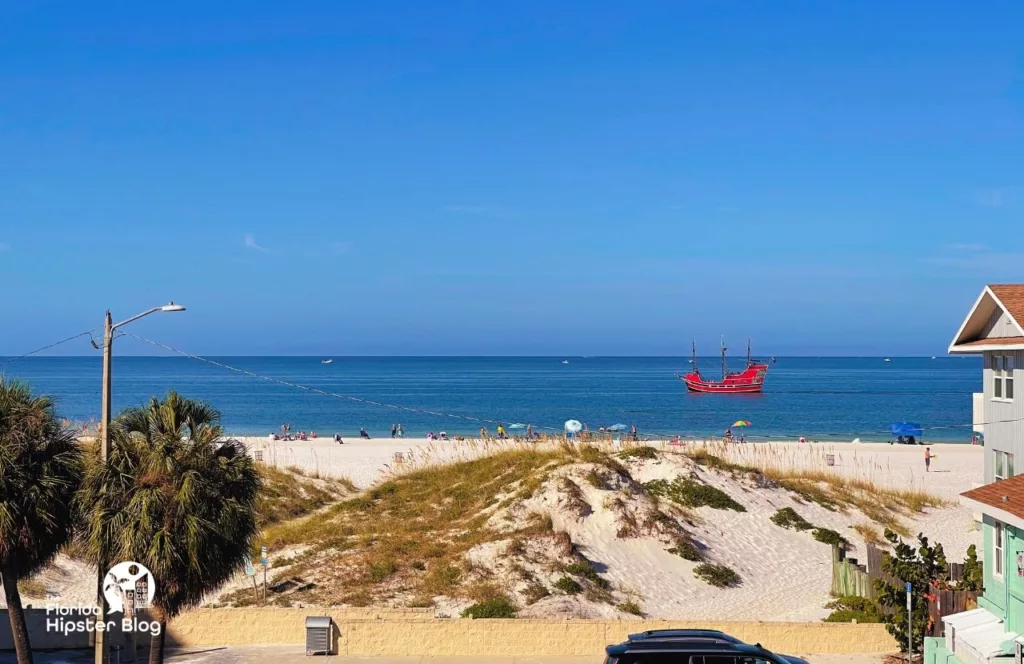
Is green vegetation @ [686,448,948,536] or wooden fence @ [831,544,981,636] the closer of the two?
wooden fence @ [831,544,981,636]

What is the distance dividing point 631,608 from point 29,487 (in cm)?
1592

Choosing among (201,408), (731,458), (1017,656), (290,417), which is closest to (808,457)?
(731,458)

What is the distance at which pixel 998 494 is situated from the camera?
1889cm

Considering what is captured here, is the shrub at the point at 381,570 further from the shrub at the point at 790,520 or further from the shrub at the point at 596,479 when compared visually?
the shrub at the point at 790,520

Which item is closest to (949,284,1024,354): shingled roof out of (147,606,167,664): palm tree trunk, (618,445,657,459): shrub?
(618,445,657,459): shrub

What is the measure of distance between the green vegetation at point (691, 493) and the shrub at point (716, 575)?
5136mm

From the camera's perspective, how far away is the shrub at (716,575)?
2975 centimetres

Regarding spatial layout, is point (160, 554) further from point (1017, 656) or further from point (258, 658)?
point (1017, 656)

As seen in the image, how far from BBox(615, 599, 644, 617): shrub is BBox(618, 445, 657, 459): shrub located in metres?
12.7

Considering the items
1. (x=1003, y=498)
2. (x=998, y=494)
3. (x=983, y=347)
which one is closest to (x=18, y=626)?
(x=1003, y=498)

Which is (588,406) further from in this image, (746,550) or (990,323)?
(990,323)

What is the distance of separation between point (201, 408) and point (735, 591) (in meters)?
18.1

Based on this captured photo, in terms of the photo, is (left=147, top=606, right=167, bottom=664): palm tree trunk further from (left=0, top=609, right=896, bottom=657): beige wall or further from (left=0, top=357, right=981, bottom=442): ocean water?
(left=0, top=357, right=981, bottom=442): ocean water

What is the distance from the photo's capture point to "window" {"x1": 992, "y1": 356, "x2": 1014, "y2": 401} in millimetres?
21109
